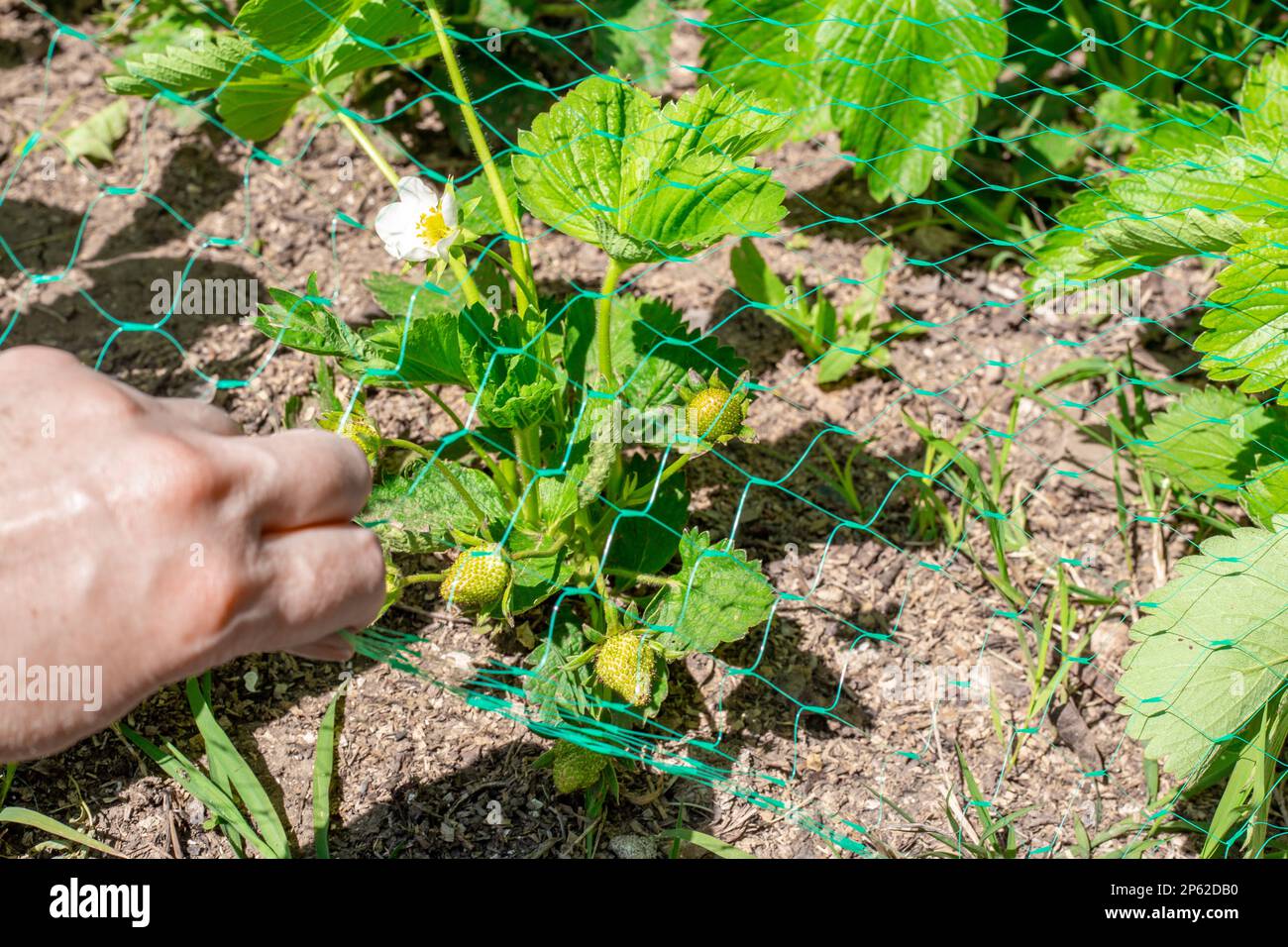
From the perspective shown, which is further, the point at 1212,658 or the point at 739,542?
the point at 739,542

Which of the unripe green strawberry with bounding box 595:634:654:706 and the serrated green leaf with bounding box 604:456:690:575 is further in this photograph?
the serrated green leaf with bounding box 604:456:690:575

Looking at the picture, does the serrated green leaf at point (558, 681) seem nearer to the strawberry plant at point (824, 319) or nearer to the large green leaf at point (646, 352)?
the large green leaf at point (646, 352)

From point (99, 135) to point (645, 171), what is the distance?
1.31 metres

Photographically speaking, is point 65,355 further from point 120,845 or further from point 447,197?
point 120,845

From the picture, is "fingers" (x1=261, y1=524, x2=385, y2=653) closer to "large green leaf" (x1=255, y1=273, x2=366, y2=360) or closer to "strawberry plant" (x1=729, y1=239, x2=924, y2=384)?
"large green leaf" (x1=255, y1=273, x2=366, y2=360)

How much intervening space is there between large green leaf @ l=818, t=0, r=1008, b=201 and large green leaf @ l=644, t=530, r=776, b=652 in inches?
31.4

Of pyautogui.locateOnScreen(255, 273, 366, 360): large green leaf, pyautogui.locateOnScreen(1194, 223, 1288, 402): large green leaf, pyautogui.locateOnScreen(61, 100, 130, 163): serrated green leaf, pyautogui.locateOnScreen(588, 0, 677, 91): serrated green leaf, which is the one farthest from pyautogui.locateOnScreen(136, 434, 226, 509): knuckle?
pyautogui.locateOnScreen(61, 100, 130, 163): serrated green leaf

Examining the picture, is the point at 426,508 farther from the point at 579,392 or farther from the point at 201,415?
the point at 201,415

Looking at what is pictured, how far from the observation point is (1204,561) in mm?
1507

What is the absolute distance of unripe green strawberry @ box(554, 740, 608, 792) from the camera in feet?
4.67

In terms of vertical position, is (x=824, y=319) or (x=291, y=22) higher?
(x=291, y=22)

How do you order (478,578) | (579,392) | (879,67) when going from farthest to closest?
1. (879,67)
2. (579,392)
3. (478,578)

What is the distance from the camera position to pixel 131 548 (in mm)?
896

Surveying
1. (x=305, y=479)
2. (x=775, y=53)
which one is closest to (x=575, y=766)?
(x=305, y=479)
